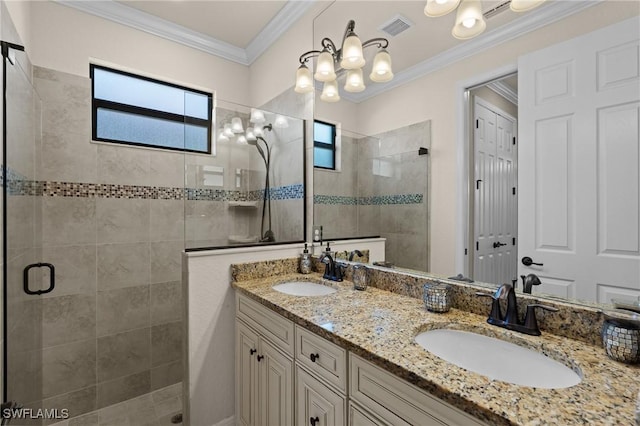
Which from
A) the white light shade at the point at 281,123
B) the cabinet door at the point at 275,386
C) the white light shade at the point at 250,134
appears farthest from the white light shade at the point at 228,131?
the cabinet door at the point at 275,386

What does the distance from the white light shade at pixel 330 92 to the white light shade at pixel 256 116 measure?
0.51 metres

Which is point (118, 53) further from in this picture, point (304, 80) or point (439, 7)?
point (439, 7)

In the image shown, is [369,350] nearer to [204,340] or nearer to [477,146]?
[477,146]

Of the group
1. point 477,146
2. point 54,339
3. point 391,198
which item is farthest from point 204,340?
point 477,146

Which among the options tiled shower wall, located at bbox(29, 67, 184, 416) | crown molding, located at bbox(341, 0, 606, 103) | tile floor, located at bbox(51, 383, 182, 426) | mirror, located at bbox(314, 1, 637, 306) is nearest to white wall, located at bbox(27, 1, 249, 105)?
tiled shower wall, located at bbox(29, 67, 184, 416)

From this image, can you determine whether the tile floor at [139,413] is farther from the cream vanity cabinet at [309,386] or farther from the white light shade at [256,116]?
the white light shade at [256,116]

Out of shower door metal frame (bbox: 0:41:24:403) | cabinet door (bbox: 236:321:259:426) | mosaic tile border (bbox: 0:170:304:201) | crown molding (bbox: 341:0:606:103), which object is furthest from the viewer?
mosaic tile border (bbox: 0:170:304:201)

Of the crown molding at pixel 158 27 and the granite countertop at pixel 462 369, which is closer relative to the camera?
the granite countertop at pixel 462 369

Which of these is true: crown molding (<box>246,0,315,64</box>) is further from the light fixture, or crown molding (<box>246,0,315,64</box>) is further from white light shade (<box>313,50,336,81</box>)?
the light fixture

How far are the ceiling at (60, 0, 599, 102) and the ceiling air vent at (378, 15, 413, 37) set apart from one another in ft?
0.05

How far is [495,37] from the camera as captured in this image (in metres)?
1.13

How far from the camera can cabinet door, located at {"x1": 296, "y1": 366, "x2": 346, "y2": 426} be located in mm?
1008

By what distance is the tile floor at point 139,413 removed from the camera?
6.55 ft
